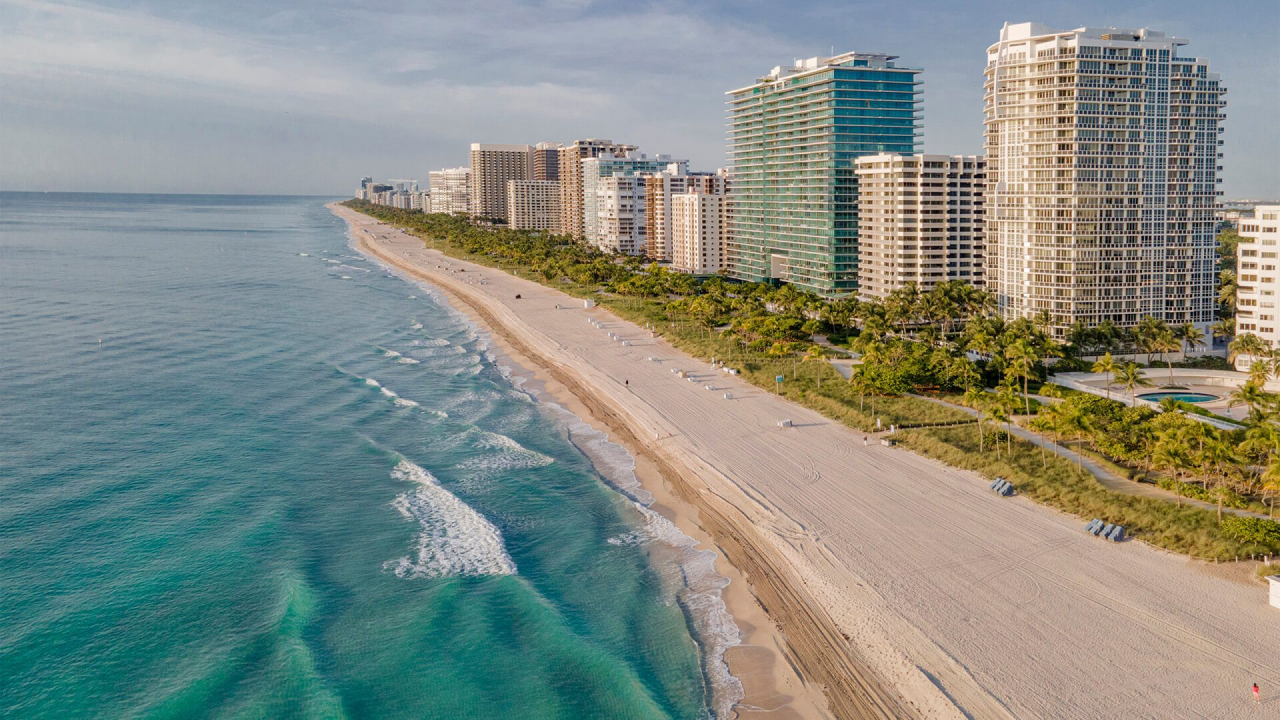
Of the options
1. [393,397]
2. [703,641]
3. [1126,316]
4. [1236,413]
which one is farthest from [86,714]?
[1126,316]

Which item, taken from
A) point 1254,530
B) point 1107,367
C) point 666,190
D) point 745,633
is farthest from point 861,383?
point 666,190

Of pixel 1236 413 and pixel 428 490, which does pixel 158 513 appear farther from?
pixel 1236 413

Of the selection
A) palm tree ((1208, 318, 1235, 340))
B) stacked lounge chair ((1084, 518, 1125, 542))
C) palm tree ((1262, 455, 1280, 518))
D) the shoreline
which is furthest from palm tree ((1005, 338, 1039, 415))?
palm tree ((1208, 318, 1235, 340))

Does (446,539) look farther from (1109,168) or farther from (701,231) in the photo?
(701,231)

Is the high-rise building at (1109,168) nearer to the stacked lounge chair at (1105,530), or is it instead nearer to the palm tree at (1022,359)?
the palm tree at (1022,359)

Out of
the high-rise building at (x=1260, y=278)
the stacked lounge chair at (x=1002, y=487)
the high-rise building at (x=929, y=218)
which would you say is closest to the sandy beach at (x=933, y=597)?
the stacked lounge chair at (x=1002, y=487)

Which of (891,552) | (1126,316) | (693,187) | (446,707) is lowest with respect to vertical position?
(446,707)

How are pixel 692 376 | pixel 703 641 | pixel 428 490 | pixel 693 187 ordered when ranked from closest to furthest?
1. pixel 703 641
2. pixel 428 490
3. pixel 692 376
4. pixel 693 187
